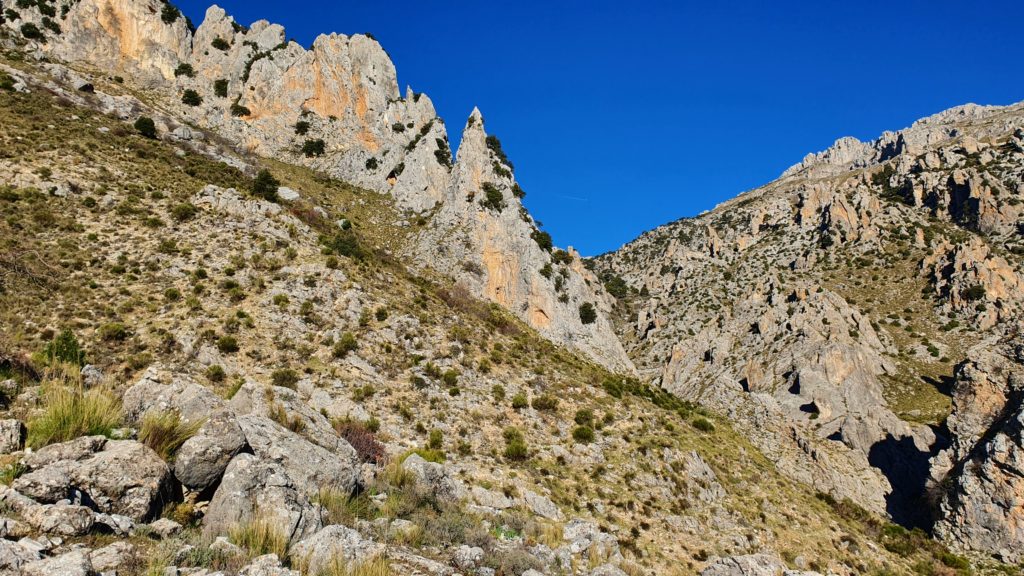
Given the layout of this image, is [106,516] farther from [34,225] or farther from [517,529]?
[34,225]

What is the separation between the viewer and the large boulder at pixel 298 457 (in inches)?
415

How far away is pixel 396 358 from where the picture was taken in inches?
1145

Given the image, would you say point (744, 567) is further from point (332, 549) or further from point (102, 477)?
point (102, 477)

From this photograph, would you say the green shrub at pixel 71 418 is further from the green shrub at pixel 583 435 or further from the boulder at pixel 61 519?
the green shrub at pixel 583 435

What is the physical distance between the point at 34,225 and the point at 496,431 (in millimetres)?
28925

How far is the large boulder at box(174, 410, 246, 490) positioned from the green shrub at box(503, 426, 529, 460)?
51.6ft

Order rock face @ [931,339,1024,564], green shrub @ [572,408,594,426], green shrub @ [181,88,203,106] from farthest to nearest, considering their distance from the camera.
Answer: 1. green shrub @ [181,88,203,106]
2. rock face @ [931,339,1024,564]
3. green shrub @ [572,408,594,426]

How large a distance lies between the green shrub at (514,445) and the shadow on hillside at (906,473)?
31006 millimetres

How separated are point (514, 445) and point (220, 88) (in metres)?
→ 72.6

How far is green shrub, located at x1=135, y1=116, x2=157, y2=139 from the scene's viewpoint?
49.6 metres

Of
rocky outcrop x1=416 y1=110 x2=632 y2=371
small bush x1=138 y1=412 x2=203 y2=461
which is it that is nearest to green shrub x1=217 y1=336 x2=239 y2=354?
small bush x1=138 y1=412 x2=203 y2=461

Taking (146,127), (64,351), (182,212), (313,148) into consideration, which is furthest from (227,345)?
(313,148)

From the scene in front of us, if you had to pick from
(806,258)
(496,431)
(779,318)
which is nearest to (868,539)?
(496,431)

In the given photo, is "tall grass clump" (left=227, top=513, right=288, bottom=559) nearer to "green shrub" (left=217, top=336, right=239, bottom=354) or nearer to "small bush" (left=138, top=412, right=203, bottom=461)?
"small bush" (left=138, top=412, right=203, bottom=461)
